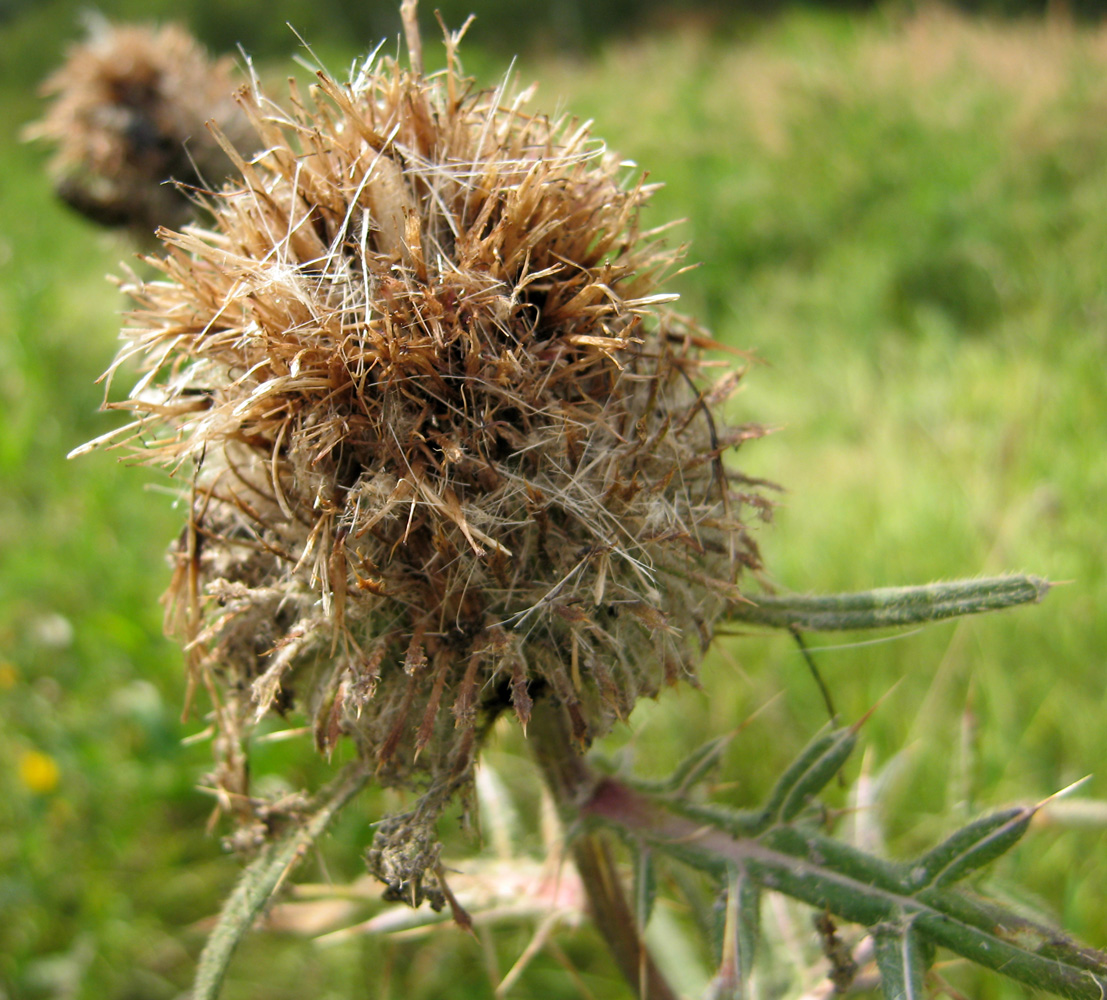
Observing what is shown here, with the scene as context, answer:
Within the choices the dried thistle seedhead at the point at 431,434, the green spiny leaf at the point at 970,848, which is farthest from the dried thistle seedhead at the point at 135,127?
the green spiny leaf at the point at 970,848

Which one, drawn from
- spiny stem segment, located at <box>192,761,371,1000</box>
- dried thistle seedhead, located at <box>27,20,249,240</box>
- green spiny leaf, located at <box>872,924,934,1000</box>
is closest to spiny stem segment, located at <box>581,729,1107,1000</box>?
green spiny leaf, located at <box>872,924,934,1000</box>

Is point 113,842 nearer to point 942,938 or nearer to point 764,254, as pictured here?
point 942,938

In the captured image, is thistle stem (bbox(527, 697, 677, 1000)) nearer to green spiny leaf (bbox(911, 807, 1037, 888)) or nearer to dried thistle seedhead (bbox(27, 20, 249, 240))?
green spiny leaf (bbox(911, 807, 1037, 888))

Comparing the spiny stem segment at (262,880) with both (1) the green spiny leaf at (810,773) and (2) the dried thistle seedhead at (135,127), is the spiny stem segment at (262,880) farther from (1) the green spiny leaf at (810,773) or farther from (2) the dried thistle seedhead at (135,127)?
(2) the dried thistle seedhead at (135,127)

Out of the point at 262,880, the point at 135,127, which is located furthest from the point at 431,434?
the point at 135,127

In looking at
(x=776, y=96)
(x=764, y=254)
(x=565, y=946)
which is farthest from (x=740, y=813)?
(x=776, y=96)
